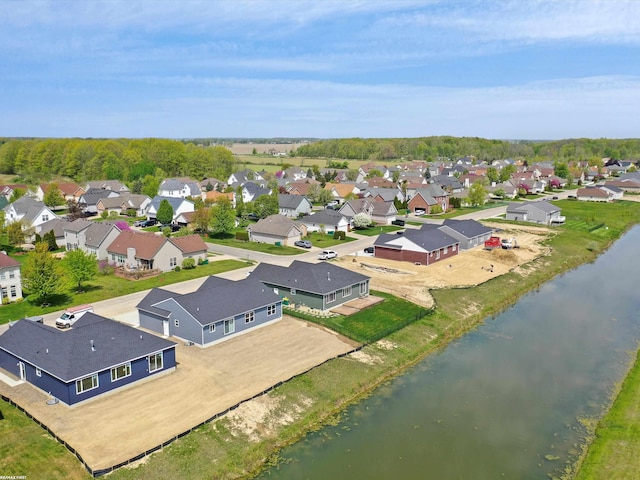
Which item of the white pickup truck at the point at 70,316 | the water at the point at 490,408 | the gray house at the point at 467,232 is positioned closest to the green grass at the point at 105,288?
the white pickup truck at the point at 70,316

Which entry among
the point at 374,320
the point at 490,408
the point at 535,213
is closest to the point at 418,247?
the point at 374,320

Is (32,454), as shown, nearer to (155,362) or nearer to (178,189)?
(155,362)

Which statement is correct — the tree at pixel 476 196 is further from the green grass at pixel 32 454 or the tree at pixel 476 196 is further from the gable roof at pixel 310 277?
the green grass at pixel 32 454

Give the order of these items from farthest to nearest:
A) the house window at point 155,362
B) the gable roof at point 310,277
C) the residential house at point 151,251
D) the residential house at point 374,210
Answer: the residential house at point 374,210
the residential house at point 151,251
the gable roof at point 310,277
the house window at point 155,362

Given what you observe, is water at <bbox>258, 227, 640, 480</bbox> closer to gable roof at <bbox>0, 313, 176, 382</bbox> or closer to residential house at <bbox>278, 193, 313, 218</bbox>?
gable roof at <bbox>0, 313, 176, 382</bbox>

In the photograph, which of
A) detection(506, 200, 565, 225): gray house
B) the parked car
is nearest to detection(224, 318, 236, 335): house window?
the parked car

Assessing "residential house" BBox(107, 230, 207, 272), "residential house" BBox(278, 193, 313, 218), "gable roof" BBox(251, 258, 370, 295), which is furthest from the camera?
"residential house" BBox(278, 193, 313, 218)
